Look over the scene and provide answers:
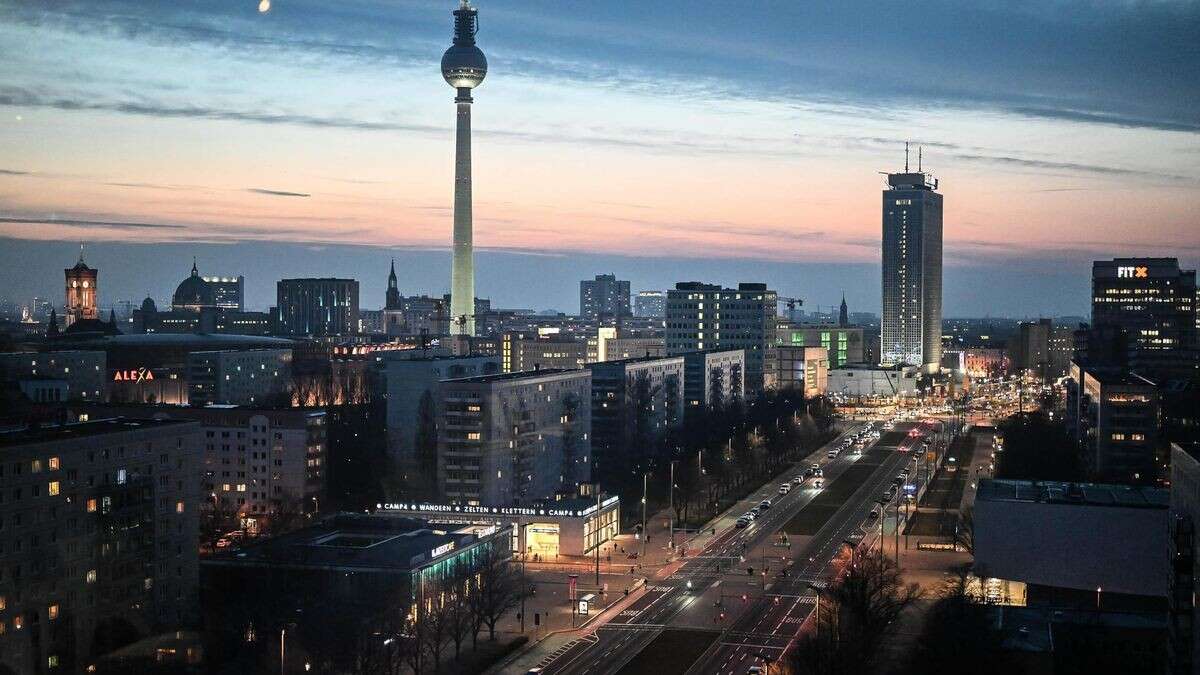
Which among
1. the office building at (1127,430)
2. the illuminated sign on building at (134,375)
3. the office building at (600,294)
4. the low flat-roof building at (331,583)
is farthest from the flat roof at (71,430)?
the office building at (600,294)

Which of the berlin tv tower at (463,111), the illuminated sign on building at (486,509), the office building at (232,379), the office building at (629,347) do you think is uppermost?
the berlin tv tower at (463,111)

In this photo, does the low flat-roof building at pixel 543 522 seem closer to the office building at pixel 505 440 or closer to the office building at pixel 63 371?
the office building at pixel 505 440

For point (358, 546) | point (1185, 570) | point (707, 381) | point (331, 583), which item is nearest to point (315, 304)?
point (707, 381)

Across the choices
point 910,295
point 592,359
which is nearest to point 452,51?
point 592,359

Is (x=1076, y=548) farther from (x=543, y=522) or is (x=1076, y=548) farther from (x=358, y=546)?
(x=358, y=546)

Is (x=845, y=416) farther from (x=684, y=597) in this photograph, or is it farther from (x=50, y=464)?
(x=50, y=464)
